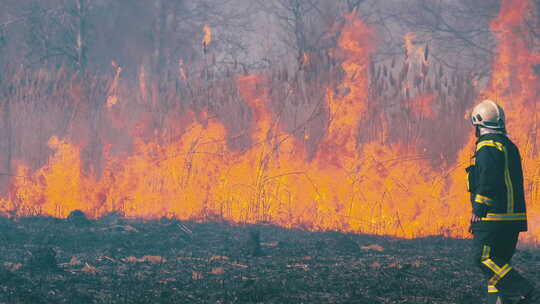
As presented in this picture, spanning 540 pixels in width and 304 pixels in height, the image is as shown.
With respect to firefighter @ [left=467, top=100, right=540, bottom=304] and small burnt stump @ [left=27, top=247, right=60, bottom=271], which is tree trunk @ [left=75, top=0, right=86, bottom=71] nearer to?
small burnt stump @ [left=27, top=247, right=60, bottom=271]

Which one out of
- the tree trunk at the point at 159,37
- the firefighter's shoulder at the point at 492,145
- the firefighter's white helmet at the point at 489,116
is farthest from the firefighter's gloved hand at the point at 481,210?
the tree trunk at the point at 159,37

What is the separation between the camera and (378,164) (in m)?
13.7

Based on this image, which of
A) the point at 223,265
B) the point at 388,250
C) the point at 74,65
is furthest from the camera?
the point at 74,65

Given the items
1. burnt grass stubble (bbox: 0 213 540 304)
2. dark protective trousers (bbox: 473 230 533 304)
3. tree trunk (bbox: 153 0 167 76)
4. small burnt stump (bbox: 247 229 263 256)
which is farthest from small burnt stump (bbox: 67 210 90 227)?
tree trunk (bbox: 153 0 167 76)

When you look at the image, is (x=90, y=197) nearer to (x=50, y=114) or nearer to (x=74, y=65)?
(x=50, y=114)

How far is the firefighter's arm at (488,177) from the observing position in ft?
20.8

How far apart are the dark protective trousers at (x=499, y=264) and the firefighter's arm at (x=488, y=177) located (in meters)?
0.25

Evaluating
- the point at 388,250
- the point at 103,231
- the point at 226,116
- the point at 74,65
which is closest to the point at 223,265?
the point at 388,250

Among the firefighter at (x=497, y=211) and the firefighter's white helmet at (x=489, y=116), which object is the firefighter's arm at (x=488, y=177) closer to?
the firefighter at (x=497, y=211)

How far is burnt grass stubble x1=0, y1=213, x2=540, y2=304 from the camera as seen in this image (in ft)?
26.1

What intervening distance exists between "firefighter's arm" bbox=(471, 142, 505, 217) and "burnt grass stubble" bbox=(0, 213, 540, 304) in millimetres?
1720

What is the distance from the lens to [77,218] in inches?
540

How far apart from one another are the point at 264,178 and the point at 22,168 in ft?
17.7

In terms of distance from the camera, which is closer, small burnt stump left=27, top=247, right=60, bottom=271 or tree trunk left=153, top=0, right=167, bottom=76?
small burnt stump left=27, top=247, right=60, bottom=271
